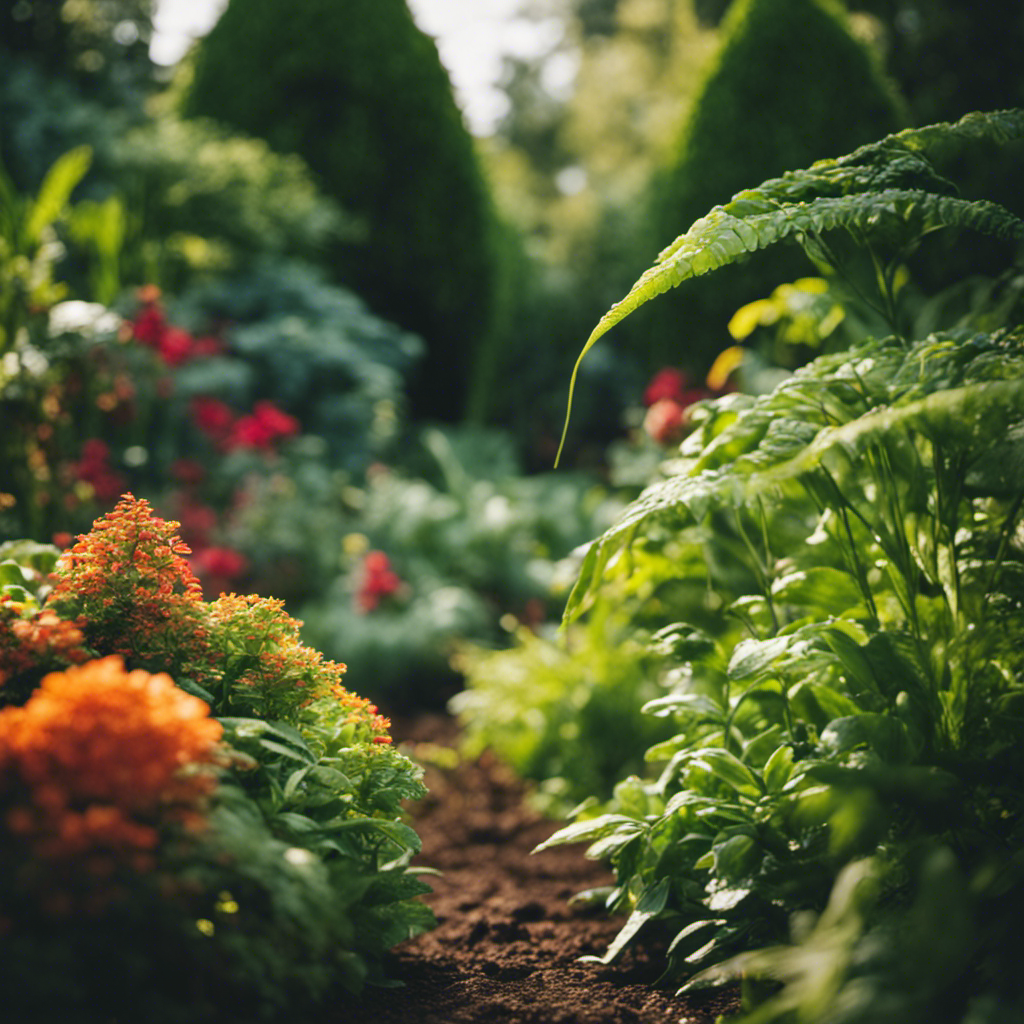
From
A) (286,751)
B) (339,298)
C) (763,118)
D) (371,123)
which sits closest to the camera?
(286,751)

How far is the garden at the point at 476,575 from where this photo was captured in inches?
39.1

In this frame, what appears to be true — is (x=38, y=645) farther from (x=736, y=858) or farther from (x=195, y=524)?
(x=195, y=524)

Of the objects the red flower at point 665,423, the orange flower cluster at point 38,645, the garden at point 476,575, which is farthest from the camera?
the red flower at point 665,423

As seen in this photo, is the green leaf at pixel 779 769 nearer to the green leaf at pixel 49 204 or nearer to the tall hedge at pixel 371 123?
the green leaf at pixel 49 204

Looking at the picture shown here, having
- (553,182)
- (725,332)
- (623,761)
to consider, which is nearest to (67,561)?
(623,761)

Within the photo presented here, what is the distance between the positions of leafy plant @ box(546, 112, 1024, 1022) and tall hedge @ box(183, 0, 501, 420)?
4.81 metres

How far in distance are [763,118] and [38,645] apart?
542cm

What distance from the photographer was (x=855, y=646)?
4.66 feet

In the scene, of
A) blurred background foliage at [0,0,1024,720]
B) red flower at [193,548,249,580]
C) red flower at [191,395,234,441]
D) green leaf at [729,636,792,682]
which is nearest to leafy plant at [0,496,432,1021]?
green leaf at [729,636,792,682]

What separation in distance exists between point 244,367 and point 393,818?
374 centimetres

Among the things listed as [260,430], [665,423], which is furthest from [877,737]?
[260,430]

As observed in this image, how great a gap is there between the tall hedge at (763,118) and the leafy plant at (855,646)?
3.60 meters

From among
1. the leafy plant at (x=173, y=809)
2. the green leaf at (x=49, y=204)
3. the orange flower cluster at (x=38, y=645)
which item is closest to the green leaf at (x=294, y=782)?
the leafy plant at (x=173, y=809)

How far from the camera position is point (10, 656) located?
47.4 inches
